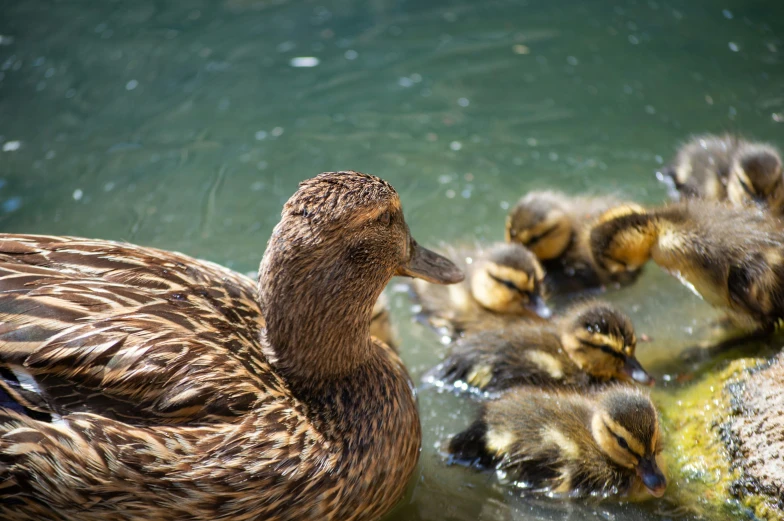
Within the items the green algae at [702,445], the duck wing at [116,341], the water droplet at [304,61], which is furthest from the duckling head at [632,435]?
the water droplet at [304,61]

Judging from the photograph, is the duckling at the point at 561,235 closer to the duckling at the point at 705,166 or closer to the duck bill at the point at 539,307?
the duck bill at the point at 539,307

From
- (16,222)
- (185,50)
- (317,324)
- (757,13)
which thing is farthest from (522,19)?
(317,324)

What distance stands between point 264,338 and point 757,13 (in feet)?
13.8

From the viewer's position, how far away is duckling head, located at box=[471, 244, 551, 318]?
3086 mm

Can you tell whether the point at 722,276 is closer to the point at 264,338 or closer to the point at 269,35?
the point at 264,338

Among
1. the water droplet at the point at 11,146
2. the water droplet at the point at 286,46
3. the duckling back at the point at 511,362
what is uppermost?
the duckling back at the point at 511,362

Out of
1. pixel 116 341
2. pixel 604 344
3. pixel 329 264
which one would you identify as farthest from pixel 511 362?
pixel 116 341

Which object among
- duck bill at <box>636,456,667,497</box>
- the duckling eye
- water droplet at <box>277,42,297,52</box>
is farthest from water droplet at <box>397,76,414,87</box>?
duck bill at <box>636,456,667,497</box>

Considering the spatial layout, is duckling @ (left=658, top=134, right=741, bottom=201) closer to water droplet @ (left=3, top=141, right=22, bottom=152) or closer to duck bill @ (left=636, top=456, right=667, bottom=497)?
duck bill @ (left=636, top=456, right=667, bottom=497)

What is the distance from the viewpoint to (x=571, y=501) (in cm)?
245

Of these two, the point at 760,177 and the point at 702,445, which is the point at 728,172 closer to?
the point at 760,177

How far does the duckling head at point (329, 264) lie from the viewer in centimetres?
207

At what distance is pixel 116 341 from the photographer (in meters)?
1.92

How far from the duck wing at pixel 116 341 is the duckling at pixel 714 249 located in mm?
1628
